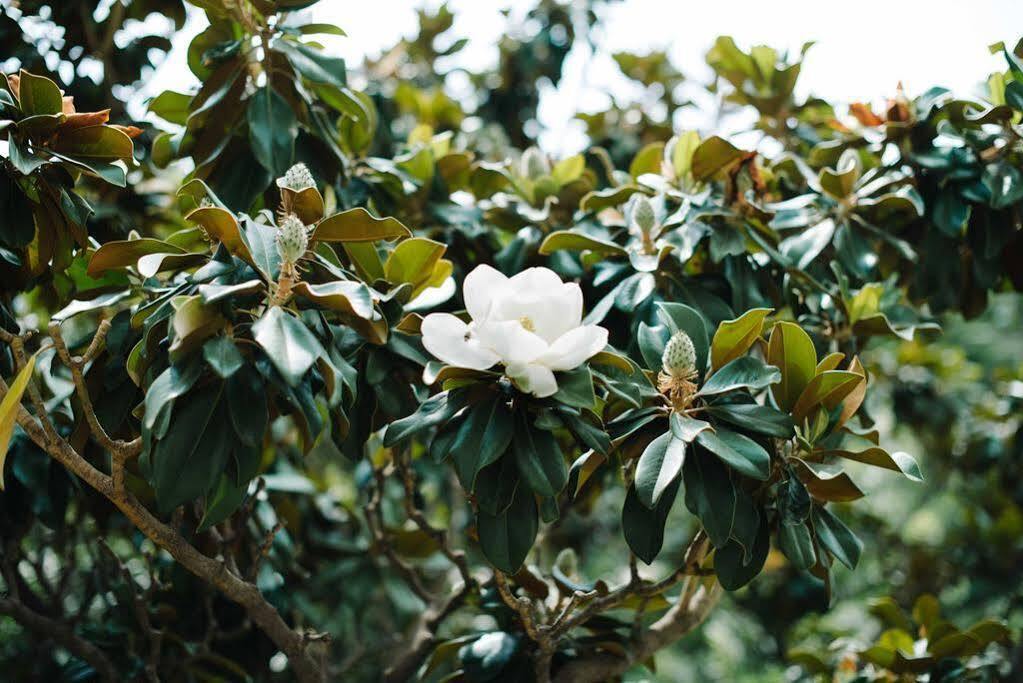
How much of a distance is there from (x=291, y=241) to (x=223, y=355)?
0.19 m

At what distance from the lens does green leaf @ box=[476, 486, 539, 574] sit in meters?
1.29

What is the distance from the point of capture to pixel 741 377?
1310 millimetres

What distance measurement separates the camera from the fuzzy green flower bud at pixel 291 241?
119cm

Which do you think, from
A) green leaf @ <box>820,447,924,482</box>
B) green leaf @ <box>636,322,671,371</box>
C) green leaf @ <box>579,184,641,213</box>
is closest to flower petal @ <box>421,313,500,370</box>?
green leaf @ <box>636,322,671,371</box>

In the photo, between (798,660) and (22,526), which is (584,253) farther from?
(22,526)

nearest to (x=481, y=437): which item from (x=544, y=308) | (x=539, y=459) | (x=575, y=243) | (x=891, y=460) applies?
(x=539, y=459)

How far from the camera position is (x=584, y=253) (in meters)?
1.77

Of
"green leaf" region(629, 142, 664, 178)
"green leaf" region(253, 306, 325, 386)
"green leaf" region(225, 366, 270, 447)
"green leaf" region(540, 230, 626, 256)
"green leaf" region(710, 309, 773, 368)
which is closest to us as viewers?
"green leaf" region(253, 306, 325, 386)

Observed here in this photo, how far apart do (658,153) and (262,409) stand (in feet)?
3.95

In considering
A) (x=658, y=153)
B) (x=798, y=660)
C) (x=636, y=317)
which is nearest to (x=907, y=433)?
(x=798, y=660)

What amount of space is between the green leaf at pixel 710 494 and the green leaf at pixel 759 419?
0.07 metres

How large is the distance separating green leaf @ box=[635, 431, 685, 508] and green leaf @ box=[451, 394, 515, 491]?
197 mm

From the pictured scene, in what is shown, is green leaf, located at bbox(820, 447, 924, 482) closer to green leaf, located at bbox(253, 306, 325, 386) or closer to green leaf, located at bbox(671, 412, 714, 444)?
green leaf, located at bbox(671, 412, 714, 444)

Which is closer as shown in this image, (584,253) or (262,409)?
(262,409)
